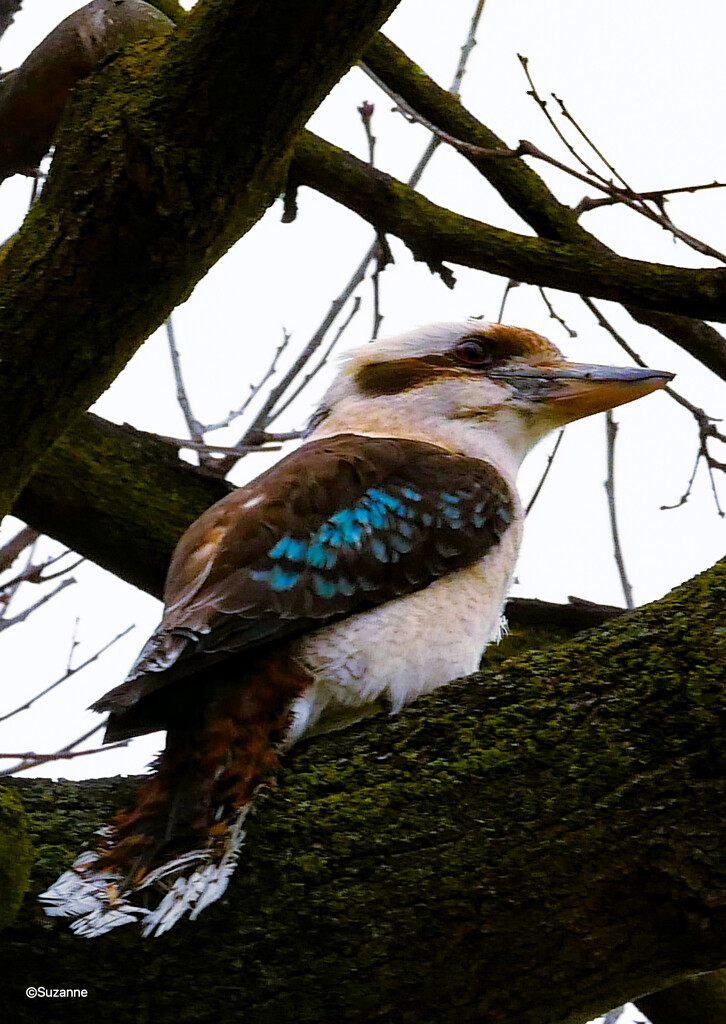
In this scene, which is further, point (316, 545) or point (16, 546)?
point (16, 546)

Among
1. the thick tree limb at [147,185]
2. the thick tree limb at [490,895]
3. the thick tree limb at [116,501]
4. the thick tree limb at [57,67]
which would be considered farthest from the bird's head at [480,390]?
the thick tree limb at [490,895]

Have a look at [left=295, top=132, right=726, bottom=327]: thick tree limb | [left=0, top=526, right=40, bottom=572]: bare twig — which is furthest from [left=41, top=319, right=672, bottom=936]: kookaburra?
[left=0, top=526, right=40, bottom=572]: bare twig

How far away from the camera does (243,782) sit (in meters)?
2.10

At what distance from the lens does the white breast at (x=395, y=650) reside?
2.41 metres

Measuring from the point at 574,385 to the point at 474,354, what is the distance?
0.95ft

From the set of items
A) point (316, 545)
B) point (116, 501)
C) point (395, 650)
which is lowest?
point (395, 650)

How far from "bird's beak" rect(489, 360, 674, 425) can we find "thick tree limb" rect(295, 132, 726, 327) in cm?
28

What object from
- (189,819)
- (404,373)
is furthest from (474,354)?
(189,819)

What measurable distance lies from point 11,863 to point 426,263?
206cm

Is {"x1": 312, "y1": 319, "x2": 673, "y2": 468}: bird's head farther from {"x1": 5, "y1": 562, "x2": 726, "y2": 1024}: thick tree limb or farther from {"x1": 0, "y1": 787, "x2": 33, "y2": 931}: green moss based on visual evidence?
{"x1": 0, "y1": 787, "x2": 33, "y2": 931}: green moss

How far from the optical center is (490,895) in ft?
6.07

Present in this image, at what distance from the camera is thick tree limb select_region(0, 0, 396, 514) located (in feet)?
6.17

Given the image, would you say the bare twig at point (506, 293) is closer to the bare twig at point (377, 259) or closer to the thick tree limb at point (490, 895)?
the bare twig at point (377, 259)

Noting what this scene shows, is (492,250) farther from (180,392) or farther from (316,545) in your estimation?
(180,392)
